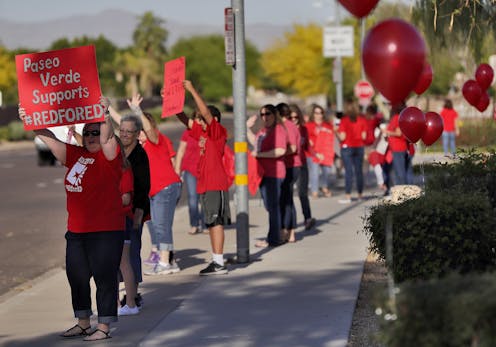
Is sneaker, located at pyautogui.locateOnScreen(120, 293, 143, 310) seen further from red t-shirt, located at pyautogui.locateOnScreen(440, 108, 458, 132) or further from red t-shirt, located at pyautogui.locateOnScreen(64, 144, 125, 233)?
red t-shirt, located at pyautogui.locateOnScreen(440, 108, 458, 132)

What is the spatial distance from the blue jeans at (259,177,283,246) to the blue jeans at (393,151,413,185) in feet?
15.2

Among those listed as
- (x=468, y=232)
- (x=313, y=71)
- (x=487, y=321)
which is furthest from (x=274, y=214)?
(x=313, y=71)

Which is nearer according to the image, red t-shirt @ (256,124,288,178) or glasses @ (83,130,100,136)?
glasses @ (83,130,100,136)

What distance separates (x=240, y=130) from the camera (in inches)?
454

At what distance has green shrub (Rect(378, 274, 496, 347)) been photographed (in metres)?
4.38

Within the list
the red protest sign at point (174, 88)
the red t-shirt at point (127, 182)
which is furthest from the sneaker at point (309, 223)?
the red t-shirt at point (127, 182)

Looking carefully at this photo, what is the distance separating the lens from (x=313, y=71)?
76.8 metres

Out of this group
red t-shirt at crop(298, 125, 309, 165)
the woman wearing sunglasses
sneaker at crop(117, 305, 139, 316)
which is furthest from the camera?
red t-shirt at crop(298, 125, 309, 165)

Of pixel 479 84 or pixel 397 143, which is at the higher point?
pixel 479 84

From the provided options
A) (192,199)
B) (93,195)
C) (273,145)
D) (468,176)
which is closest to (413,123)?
(468,176)

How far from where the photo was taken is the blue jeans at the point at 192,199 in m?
14.7

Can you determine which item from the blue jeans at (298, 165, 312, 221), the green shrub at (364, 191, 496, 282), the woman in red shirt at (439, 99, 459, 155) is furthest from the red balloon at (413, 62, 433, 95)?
the woman in red shirt at (439, 99, 459, 155)

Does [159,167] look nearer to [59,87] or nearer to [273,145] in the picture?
[273,145]

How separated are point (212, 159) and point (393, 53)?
538 cm
